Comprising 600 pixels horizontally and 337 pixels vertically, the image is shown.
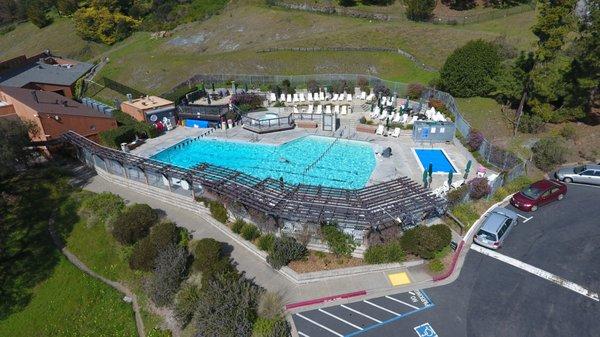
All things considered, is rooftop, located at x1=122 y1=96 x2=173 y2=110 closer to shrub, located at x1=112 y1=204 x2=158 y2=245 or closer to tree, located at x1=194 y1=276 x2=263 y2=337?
shrub, located at x1=112 y1=204 x2=158 y2=245

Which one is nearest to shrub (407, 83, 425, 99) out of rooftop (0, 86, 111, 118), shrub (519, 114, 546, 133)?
shrub (519, 114, 546, 133)

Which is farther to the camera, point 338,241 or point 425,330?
point 338,241

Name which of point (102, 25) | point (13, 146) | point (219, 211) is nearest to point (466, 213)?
point (219, 211)

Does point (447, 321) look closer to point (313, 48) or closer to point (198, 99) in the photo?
point (198, 99)

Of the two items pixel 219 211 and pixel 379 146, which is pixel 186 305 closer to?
pixel 219 211

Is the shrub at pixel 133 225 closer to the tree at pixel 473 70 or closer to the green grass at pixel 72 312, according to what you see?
the green grass at pixel 72 312

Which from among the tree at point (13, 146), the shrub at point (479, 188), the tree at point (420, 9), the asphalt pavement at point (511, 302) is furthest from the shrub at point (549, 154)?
the tree at point (420, 9)
